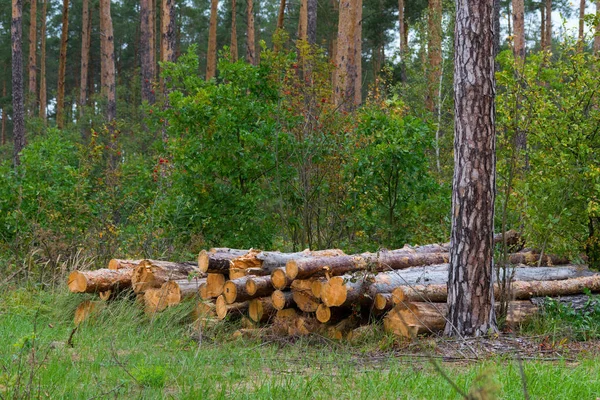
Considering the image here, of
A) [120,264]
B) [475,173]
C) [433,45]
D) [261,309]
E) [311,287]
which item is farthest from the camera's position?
[433,45]

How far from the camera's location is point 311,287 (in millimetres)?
6867

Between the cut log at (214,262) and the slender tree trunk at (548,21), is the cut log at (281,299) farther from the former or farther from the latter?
the slender tree trunk at (548,21)

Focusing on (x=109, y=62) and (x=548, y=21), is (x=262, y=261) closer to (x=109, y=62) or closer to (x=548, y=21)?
(x=109, y=62)

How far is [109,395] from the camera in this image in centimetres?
411

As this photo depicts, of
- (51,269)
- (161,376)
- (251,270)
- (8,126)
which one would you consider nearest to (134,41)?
(8,126)

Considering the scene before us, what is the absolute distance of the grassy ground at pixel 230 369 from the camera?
4213mm

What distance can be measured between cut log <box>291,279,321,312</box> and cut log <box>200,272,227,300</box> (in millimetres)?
849

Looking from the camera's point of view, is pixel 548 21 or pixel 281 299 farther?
pixel 548 21

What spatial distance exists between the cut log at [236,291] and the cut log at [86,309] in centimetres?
155

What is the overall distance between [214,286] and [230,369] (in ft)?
7.99

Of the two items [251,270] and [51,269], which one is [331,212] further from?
[51,269]

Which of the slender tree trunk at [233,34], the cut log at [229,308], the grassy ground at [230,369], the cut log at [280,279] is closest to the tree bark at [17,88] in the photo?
the grassy ground at [230,369]

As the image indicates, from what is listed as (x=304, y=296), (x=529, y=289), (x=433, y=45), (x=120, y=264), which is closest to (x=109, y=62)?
(x=433, y=45)

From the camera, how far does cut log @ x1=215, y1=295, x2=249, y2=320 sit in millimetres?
7188
